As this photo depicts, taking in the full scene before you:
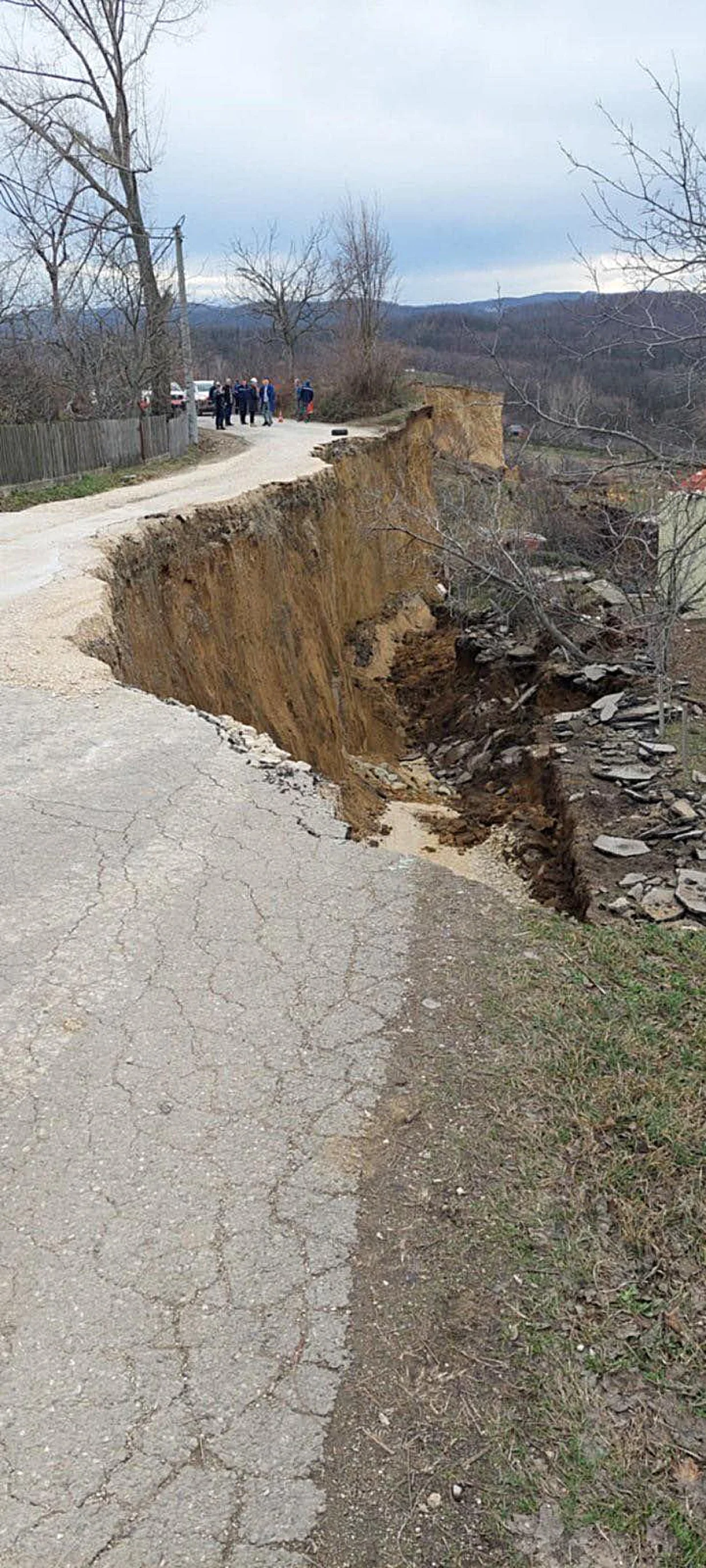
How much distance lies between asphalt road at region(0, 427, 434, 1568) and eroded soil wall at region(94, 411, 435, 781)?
11.9ft

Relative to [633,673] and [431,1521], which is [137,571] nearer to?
[633,673]

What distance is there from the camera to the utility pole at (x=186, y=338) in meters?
22.2

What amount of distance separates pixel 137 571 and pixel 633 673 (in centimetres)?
612

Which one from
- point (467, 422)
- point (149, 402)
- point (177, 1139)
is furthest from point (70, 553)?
point (467, 422)

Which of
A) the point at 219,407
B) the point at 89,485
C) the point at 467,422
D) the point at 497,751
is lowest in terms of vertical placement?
the point at 497,751

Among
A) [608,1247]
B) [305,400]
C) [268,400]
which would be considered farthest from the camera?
[305,400]

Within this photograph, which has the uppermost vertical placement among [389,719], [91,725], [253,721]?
[91,725]

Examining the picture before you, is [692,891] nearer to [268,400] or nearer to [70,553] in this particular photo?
[70,553]

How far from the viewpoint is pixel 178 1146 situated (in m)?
3.68

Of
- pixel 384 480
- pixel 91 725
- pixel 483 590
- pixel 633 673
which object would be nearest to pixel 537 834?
pixel 633 673

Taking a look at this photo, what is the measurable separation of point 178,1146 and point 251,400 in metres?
31.2

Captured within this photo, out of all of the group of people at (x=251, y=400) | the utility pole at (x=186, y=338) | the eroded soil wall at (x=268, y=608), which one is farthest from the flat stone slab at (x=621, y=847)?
the group of people at (x=251, y=400)

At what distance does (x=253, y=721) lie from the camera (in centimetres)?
1198

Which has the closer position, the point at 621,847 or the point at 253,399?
the point at 621,847
